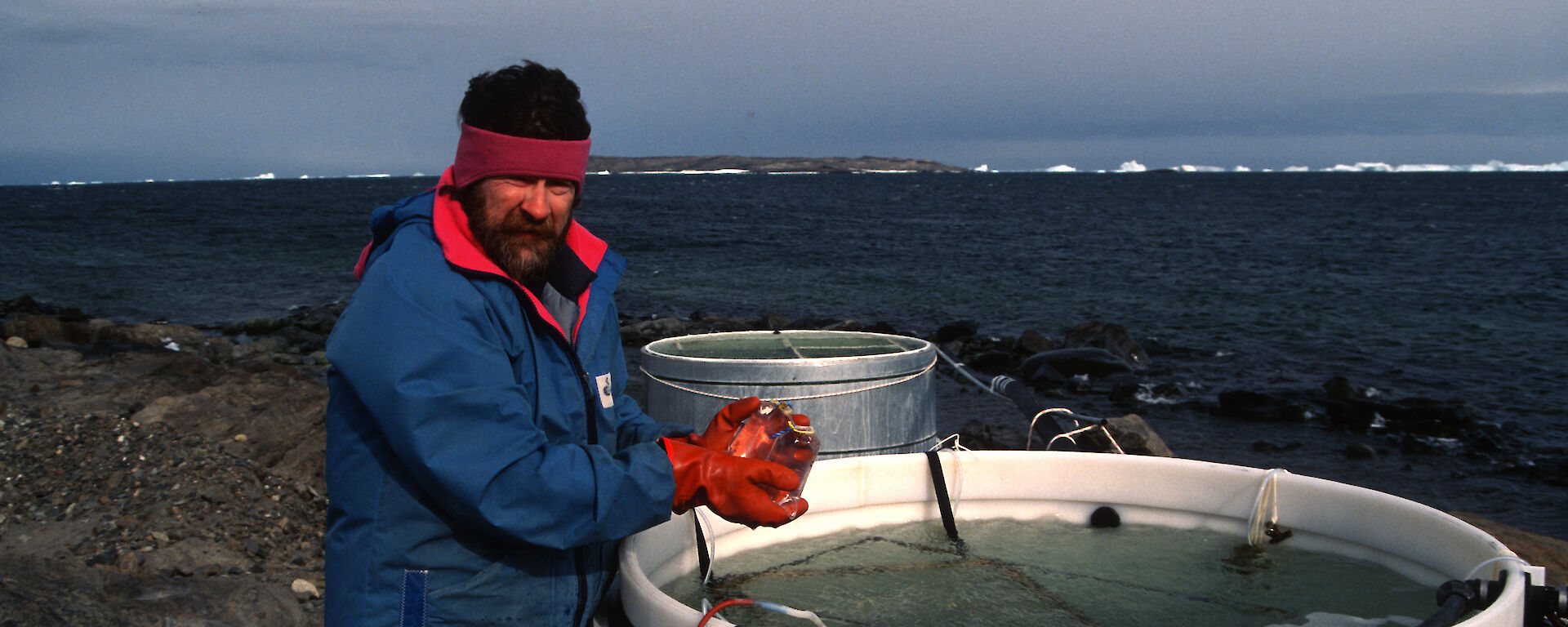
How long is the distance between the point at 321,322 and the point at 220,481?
A: 16221 mm

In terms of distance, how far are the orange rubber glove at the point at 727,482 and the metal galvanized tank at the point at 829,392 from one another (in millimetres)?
2811

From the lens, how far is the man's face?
7.93ft

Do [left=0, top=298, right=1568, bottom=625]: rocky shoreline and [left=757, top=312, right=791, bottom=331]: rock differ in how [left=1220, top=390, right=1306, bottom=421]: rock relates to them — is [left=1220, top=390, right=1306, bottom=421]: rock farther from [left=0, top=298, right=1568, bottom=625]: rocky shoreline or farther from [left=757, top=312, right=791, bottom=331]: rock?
[left=757, top=312, right=791, bottom=331]: rock

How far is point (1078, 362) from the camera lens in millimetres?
17328

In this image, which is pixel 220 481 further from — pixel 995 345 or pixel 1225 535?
pixel 995 345

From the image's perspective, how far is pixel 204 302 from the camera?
1094 inches

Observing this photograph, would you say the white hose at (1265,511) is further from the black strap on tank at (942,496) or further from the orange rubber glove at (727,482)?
the orange rubber glove at (727,482)

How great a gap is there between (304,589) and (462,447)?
386 centimetres

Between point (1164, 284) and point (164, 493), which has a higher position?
point (164, 493)

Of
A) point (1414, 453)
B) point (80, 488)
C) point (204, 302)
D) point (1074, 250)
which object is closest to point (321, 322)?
point (204, 302)

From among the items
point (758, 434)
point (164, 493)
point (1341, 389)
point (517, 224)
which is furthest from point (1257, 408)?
point (517, 224)

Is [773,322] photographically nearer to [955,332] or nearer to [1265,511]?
[955,332]

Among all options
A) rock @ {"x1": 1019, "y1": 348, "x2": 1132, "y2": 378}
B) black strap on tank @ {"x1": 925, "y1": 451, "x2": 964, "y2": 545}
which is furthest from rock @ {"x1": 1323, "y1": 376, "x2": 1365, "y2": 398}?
black strap on tank @ {"x1": 925, "y1": 451, "x2": 964, "y2": 545}

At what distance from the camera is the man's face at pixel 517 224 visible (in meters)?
2.42
